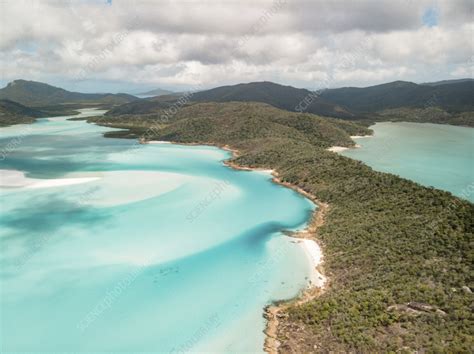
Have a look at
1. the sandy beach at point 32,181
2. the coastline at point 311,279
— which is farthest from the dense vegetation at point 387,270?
the sandy beach at point 32,181

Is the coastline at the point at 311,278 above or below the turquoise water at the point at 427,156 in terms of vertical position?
below

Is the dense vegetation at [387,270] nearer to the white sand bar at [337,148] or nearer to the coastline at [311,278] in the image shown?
the coastline at [311,278]

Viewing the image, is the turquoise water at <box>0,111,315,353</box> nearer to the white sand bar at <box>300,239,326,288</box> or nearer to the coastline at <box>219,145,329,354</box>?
the coastline at <box>219,145,329,354</box>

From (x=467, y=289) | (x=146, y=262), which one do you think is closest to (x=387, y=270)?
(x=467, y=289)

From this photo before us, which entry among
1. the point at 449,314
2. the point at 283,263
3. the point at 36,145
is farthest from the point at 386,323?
the point at 36,145

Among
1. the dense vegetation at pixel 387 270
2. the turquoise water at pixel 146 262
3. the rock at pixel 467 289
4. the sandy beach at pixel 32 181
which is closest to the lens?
the dense vegetation at pixel 387 270

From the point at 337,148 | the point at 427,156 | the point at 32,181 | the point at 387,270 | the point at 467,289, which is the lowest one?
the point at 387,270

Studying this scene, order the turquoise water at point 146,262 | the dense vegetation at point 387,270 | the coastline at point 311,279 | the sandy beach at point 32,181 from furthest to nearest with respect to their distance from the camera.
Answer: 1. the sandy beach at point 32,181
2. the turquoise water at point 146,262
3. the coastline at point 311,279
4. the dense vegetation at point 387,270

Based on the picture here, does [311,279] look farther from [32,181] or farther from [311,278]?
[32,181]

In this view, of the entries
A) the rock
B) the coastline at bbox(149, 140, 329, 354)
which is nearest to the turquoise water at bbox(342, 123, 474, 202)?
the coastline at bbox(149, 140, 329, 354)
